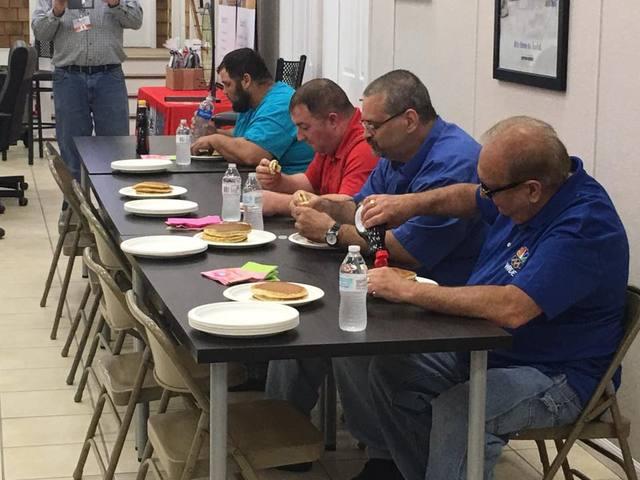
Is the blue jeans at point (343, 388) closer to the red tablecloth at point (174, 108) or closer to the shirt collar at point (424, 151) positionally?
the shirt collar at point (424, 151)

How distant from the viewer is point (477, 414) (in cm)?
276

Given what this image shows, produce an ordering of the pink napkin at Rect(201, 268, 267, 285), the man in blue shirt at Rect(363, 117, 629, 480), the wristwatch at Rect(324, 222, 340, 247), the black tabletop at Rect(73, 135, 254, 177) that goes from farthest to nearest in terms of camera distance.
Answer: the black tabletop at Rect(73, 135, 254, 177)
the wristwatch at Rect(324, 222, 340, 247)
the pink napkin at Rect(201, 268, 267, 285)
the man in blue shirt at Rect(363, 117, 629, 480)

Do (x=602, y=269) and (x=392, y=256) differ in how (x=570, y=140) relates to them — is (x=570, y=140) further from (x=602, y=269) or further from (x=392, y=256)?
(x=602, y=269)

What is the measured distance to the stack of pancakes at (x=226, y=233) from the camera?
3.54 meters

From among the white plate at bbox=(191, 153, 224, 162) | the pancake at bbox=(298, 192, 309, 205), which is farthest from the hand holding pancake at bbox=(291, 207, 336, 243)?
the white plate at bbox=(191, 153, 224, 162)

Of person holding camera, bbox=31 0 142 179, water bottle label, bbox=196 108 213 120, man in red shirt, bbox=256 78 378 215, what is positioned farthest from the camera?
person holding camera, bbox=31 0 142 179

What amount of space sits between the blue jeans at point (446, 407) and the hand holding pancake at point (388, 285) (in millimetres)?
273

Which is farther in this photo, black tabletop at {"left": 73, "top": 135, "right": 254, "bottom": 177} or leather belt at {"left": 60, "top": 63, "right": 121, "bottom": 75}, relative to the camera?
leather belt at {"left": 60, "top": 63, "right": 121, "bottom": 75}

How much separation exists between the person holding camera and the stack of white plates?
4.73m

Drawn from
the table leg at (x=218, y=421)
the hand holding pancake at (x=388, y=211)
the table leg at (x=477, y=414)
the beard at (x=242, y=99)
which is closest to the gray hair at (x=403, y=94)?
the hand holding pancake at (x=388, y=211)

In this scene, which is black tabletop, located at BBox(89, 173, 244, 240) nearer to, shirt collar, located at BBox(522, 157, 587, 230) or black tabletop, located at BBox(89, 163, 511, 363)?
black tabletop, located at BBox(89, 163, 511, 363)

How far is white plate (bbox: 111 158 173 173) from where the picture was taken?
493 centimetres

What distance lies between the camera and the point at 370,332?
2.67 metres

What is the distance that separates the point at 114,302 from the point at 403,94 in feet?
3.68
